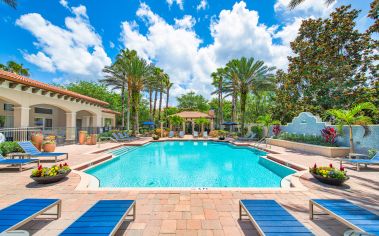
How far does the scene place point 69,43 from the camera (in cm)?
1894

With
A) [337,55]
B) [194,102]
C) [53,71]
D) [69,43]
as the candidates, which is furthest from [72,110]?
[53,71]

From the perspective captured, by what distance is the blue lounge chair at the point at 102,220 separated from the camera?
8.38 ft

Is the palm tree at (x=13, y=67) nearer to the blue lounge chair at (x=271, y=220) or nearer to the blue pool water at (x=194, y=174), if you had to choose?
the blue pool water at (x=194, y=174)

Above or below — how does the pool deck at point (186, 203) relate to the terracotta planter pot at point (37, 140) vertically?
below

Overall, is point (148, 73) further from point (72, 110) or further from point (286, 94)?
point (286, 94)

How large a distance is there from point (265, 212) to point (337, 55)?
882 inches

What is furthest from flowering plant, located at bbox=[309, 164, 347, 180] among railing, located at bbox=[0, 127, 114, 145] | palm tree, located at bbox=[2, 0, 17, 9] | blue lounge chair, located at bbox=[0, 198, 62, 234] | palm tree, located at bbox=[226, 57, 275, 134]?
palm tree, located at bbox=[226, 57, 275, 134]

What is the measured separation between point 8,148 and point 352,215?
42.0ft

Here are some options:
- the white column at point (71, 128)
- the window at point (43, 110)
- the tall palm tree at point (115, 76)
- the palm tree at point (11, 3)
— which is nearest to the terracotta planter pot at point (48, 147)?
the palm tree at point (11, 3)

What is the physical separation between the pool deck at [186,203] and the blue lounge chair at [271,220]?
393 millimetres

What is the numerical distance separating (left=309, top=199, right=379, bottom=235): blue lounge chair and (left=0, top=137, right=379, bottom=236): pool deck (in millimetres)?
395

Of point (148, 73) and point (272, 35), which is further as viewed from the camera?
point (148, 73)

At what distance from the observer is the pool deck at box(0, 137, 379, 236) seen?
335 cm

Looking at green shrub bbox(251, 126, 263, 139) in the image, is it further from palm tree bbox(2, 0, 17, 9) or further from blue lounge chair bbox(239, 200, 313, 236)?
palm tree bbox(2, 0, 17, 9)
